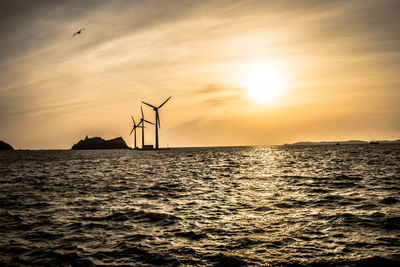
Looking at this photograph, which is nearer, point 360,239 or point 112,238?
point 360,239

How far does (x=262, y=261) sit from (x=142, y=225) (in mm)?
6910

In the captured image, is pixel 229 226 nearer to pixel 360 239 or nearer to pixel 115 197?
pixel 360 239

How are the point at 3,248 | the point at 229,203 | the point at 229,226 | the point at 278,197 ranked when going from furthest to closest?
the point at 278,197 → the point at 229,203 → the point at 229,226 → the point at 3,248

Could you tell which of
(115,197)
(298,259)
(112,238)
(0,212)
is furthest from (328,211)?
(0,212)

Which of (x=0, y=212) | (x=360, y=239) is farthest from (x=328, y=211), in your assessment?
(x=0, y=212)

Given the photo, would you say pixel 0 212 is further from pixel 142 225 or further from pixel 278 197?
pixel 278 197

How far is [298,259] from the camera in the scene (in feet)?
31.2

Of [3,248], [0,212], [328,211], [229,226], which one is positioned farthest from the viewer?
[0,212]

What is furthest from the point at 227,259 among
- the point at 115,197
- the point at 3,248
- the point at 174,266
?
the point at 115,197

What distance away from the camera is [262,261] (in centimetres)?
941

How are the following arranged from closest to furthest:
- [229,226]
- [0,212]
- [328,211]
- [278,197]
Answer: [229,226] < [328,211] < [0,212] < [278,197]

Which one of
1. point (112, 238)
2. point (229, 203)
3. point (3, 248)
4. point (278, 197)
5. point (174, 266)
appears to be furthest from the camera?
point (278, 197)

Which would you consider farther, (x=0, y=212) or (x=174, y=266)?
(x=0, y=212)

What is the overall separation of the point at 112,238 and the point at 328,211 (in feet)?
39.5
